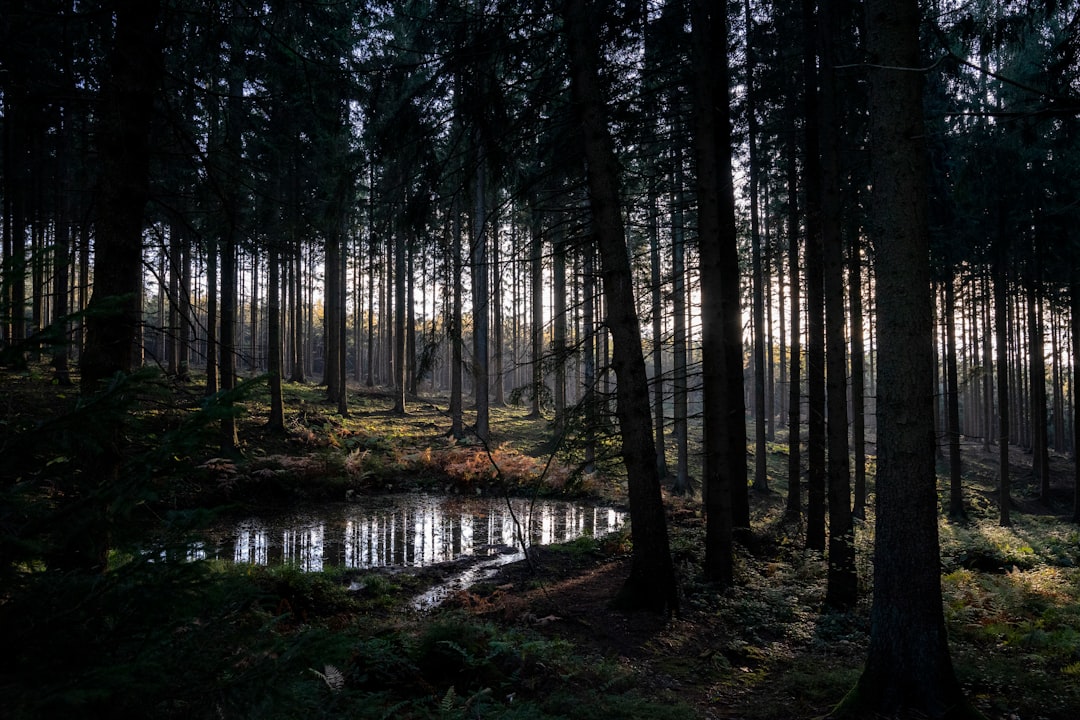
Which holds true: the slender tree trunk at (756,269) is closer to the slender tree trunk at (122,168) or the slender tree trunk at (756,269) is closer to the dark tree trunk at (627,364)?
the dark tree trunk at (627,364)

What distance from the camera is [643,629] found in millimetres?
7223

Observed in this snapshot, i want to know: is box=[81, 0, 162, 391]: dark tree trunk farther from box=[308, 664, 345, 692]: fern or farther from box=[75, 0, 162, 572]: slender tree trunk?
box=[308, 664, 345, 692]: fern

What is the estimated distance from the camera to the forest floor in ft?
16.1

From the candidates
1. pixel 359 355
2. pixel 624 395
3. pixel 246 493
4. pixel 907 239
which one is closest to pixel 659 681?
pixel 624 395

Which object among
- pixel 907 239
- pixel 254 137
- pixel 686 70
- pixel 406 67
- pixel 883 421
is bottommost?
pixel 883 421

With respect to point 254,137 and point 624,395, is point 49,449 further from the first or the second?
point 254,137

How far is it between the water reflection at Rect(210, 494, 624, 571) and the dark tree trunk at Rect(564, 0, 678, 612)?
81.8 inches

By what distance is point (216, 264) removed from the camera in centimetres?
2280

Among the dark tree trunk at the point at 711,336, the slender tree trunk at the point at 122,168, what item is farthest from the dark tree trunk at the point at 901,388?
the slender tree trunk at the point at 122,168

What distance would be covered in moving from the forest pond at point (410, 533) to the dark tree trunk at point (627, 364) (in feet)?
5.76

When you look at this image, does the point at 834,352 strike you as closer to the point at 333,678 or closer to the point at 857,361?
the point at 333,678

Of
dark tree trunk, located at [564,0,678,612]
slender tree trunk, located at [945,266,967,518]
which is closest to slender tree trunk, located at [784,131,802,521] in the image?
dark tree trunk, located at [564,0,678,612]

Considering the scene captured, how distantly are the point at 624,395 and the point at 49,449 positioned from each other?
6.36 meters

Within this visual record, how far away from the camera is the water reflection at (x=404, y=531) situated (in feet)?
35.4
